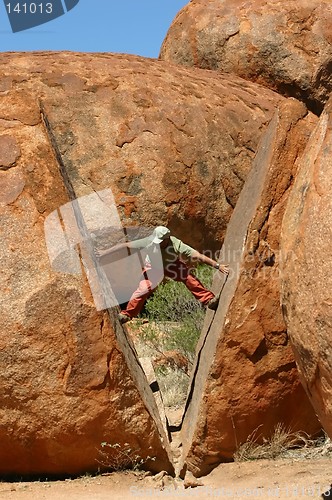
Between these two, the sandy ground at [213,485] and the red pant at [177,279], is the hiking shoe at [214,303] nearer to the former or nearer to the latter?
the red pant at [177,279]

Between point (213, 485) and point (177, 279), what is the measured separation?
171 cm

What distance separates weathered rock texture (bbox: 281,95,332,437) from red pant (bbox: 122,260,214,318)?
6.70 ft

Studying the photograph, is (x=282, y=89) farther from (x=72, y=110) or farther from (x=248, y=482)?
(x=248, y=482)

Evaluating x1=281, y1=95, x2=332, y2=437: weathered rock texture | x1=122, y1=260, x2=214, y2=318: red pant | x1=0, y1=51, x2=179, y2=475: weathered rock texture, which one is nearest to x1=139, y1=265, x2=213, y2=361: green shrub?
x1=122, y1=260, x2=214, y2=318: red pant

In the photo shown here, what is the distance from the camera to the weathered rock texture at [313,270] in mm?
3809

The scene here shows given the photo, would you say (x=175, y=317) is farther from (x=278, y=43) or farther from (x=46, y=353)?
(x=46, y=353)

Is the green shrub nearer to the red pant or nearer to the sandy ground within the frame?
the red pant

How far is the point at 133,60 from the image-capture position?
31.3 ft

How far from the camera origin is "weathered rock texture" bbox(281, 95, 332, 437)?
3809 millimetres

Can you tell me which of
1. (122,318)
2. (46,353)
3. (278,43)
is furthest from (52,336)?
(278,43)

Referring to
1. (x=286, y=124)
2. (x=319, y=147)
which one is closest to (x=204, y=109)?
(x=286, y=124)

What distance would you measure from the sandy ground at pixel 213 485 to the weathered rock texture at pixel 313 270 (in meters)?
0.76

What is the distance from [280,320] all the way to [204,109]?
4297 millimetres

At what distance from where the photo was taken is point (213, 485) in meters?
5.11
